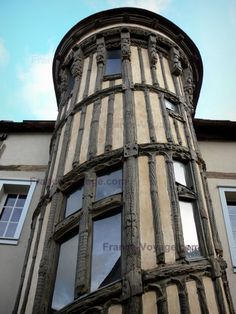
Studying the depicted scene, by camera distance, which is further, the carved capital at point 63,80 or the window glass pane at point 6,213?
the carved capital at point 63,80

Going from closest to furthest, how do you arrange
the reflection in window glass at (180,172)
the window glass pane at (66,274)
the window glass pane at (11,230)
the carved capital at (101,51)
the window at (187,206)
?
1. the window glass pane at (66,274)
2. the window at (187,206)
3. the reflection in window glass at (180,172)
4. the window glass pane at (11,230)
5. the carved capital at (101,51)

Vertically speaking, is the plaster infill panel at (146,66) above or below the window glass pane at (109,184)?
above

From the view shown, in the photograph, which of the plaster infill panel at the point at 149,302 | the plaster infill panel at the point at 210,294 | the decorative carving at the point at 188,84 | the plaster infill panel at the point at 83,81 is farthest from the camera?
the decorative carving at the point at 188,84

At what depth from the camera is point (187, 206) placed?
5613 mm

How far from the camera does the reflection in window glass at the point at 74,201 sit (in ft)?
18.5

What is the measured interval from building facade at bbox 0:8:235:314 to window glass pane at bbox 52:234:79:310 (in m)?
0.02

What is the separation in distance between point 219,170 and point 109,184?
12.3ft

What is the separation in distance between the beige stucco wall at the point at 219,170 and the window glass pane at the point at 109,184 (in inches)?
102

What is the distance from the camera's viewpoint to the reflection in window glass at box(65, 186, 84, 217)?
565 cm

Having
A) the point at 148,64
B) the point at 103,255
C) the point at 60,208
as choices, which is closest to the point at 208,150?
the point at 148,64

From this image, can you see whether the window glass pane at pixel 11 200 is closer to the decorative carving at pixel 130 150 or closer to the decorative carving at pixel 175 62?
the decorative carving at pixel 130 150

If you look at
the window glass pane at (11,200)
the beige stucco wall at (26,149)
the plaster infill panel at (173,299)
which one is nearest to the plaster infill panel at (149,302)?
the plaster infill panel at (173,299)

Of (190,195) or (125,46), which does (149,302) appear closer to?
(190,195)

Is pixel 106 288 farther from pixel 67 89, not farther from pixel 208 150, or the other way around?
pixel 67 89
